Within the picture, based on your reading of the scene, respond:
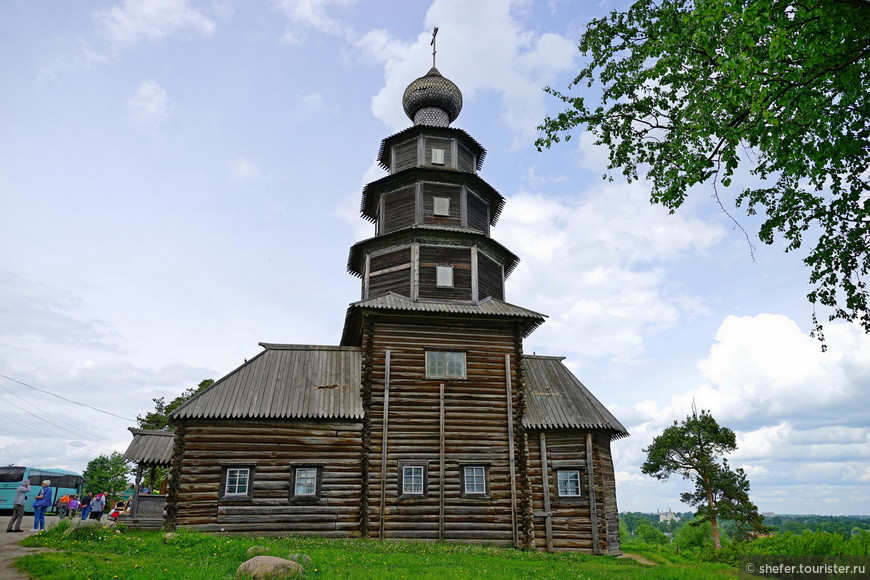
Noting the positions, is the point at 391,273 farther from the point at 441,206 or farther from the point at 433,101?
the point at 433,101

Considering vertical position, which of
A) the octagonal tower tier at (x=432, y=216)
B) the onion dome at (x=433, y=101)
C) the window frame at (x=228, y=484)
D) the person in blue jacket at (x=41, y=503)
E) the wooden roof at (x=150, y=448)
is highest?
the onion dome at (x=433, y=101)

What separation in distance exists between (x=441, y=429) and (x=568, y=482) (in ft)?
16.4

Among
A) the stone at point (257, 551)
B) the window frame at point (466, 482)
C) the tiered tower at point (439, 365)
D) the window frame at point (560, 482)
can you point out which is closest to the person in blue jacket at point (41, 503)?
the stone at point (257, 551)

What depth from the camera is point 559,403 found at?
21062 millimetres

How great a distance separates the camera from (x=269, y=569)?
402 inches

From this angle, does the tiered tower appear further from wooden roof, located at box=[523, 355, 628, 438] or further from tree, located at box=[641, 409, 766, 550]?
tree, located at box=[641, 409, 766, 550]

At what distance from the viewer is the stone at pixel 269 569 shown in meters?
10.1

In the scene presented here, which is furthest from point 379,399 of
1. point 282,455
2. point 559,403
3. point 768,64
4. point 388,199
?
point 768,64

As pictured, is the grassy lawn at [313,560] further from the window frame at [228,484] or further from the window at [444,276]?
the window at [444,276]

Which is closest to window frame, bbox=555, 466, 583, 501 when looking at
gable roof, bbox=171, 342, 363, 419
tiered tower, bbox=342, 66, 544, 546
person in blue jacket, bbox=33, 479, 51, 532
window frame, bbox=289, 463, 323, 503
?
tiered tower, bbox=342, 66, 544, 546

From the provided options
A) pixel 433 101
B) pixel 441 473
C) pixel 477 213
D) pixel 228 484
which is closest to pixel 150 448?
pixel 228 484

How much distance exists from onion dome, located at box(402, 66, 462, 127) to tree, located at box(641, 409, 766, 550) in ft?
78.6

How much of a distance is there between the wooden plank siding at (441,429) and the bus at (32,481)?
19998 millimetres

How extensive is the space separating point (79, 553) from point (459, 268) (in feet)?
48.4
